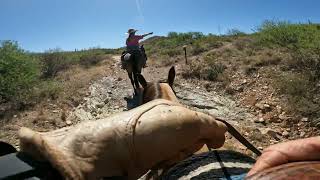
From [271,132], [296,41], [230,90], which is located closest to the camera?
[271,132]

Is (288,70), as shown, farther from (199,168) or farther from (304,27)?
(199,168)

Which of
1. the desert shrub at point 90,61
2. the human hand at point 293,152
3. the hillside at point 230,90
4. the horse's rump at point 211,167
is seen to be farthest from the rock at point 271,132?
the desert shrub at point 90,61

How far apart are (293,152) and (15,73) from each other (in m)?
14.7

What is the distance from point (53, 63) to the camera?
22859 mm

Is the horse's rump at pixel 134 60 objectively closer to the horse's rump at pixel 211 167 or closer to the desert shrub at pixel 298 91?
the desert shrub at pixel 298 91

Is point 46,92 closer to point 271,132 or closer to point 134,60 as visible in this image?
point 134,60

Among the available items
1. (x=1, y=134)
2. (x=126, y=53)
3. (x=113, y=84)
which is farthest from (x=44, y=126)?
(x=113, y=84)

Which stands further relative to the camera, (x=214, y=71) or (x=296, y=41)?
(x=296, y=41)

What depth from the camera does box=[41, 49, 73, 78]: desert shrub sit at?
22.0 metres

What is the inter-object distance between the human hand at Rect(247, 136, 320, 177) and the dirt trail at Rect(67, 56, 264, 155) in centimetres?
637

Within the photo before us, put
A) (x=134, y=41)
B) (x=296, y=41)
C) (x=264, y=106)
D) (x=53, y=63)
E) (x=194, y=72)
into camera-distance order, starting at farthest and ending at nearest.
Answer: (x=53, y=63)
(x=296, y=41)
(x=194, y=72)
(x=134, y=41)
(x=264, y=106)

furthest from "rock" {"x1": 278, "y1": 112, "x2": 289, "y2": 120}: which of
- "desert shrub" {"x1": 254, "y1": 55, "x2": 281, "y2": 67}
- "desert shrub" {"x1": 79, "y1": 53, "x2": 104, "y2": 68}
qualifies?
"desert shrub" {"x1": 79, "y1": 53, "x2": 104, "y2": 68}

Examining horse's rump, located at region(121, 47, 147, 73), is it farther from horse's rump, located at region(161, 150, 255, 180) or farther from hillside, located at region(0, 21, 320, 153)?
horse's rump, located at region(161, 150, 255, 180)

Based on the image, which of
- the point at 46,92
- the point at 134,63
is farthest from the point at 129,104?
the point at 46,92
